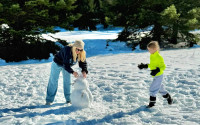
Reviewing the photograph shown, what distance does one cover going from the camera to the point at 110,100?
5.79 m

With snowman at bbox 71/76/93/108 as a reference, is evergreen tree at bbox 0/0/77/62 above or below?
above

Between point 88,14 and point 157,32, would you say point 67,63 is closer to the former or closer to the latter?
point 157,32

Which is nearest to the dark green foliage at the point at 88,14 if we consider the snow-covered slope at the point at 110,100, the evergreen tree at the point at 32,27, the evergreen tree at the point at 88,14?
the evergreen tree at the point at 88,14

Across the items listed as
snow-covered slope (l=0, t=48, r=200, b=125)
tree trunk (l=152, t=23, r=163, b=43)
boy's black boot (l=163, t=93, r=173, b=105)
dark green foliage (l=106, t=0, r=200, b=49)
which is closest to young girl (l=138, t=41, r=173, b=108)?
boy's black boot (l=163, t=93, r=173, b=105)

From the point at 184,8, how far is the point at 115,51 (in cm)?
498

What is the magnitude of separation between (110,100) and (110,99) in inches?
2.8

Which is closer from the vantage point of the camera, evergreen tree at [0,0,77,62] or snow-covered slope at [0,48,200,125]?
snow-covered slope at [0,48,200,125]

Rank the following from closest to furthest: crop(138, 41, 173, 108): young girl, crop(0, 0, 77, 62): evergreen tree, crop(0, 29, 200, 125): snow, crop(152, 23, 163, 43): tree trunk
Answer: crop(0, 29, 200, 125): snow < crop(138, 41, 173, 108): young girl < crop(0, 0, 77, 62): evergreen tree < crop(152, 23, 163, 43): tree trunk

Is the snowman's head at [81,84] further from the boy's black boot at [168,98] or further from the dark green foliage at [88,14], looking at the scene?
the dark green foliage at [88,14]

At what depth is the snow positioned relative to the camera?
4414mm

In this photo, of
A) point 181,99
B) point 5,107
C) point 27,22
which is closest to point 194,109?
point 181,99

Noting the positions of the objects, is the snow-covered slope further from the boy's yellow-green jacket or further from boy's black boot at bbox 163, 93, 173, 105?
the boy's yellow-green jacket

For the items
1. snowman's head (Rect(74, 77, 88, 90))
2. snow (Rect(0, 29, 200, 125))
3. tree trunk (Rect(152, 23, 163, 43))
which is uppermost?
tree trunk (Rect(152, 23, 163, 43))

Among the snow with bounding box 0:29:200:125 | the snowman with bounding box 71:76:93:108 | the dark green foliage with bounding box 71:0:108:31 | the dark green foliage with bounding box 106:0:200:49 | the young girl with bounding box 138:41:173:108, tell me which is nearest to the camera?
the snow with bounding box 0:29:200:125
